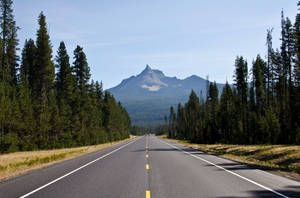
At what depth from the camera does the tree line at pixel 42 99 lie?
38062 millimetres

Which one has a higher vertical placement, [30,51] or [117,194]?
A: [30,51]

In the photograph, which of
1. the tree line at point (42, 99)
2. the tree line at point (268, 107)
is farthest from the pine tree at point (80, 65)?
the tree line at point (268, 107)

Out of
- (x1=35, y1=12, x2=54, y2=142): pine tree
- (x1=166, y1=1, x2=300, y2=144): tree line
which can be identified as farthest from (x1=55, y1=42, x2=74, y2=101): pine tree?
(x1=166, y1=1, x2=300, y2=144): tree line

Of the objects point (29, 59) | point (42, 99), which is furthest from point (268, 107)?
point (29, 59)

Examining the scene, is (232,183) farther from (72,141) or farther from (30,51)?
(30,51)

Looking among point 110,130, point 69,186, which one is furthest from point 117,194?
point 110,130

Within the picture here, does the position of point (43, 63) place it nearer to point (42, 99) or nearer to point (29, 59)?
point (42, 99)

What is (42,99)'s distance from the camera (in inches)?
1780

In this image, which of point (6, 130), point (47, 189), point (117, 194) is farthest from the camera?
point (6, 130)

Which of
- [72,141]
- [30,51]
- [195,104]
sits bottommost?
[72,141]

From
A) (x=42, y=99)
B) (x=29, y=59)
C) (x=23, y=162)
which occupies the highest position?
(x=29, y=59)

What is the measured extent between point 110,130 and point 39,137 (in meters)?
43.1

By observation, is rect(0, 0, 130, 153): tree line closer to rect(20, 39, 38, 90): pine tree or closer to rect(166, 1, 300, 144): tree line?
rect(20, 39, 38, 90): pine tree

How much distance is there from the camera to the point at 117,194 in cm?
888
